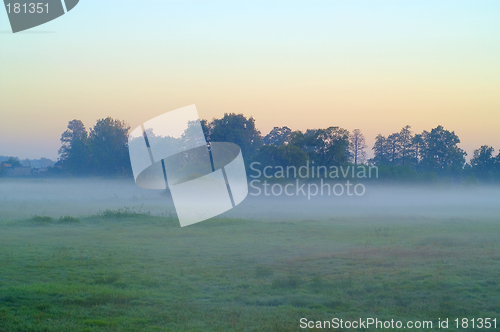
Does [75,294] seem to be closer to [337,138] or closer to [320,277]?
[320,277]

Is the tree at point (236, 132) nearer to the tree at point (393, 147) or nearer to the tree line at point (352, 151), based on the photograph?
the tree line at point (352, 151)

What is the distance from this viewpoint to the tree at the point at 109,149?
64.6 m

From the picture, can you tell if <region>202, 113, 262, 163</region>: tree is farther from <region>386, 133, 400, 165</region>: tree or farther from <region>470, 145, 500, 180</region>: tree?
<region>470, 145, 500, 180</region>: tree

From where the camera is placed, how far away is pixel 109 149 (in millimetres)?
65250

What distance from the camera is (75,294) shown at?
27.7 ft

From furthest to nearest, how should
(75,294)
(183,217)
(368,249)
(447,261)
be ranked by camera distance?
(183,217)
(368,249)
(447,261)
(75,294)

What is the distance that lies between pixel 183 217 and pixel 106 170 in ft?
150

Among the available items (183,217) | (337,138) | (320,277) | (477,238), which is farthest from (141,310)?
(337,138)

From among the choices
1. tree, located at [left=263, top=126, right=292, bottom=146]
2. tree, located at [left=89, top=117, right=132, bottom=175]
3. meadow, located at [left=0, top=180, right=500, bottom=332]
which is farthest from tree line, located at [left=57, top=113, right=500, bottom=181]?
meadow, located at [left=0, top=180, right=500, bottom=332]

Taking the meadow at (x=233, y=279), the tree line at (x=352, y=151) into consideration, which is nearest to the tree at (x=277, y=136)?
the tree line at (x=352, y=151)
